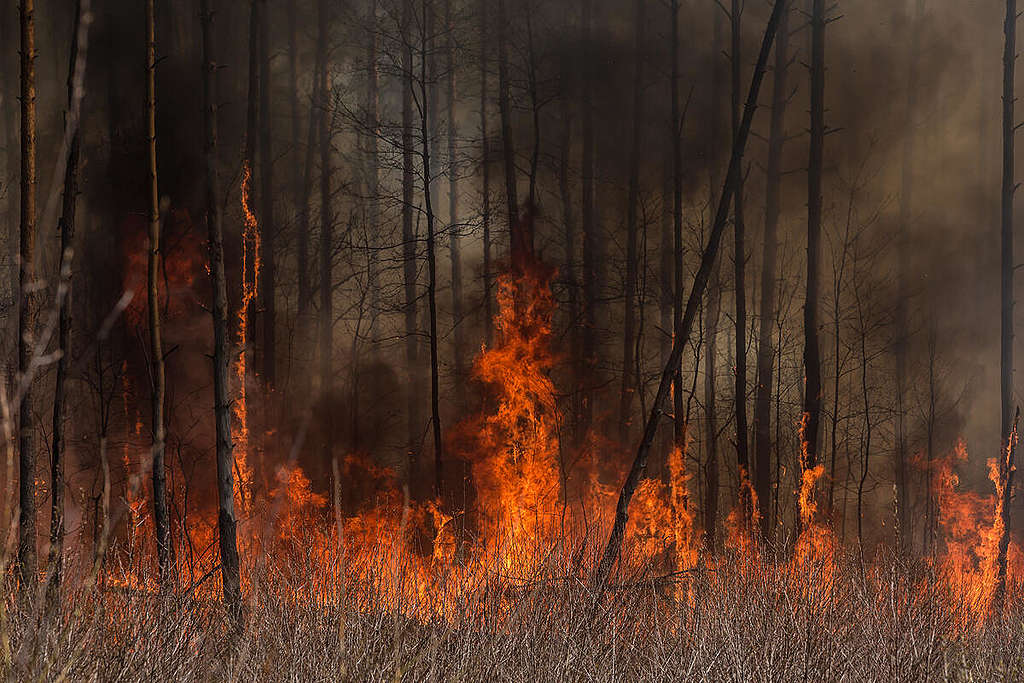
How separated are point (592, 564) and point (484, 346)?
310 centimetres

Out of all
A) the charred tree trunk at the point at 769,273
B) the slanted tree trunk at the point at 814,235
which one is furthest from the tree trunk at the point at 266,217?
the slanted tree trunk at the point at 814,235

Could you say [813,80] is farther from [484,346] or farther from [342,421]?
[342,421]

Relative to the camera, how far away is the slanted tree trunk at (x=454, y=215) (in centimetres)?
755

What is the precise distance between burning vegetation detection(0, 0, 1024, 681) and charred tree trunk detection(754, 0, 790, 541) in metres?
0.02

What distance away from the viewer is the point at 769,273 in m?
7.70

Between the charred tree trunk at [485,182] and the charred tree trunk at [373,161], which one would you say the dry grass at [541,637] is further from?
the charred tree trunk at [373,161]

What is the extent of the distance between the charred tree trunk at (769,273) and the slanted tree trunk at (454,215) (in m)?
2.52

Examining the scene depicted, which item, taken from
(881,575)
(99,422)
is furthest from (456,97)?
(881,575)

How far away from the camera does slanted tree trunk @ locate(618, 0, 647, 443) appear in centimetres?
768

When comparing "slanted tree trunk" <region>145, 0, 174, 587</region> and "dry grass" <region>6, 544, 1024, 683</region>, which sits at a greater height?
"slanted tree trunk" <region>145, 0, 174, 587</region>

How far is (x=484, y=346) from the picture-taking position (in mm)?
7660

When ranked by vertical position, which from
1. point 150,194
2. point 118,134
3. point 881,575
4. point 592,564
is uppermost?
point 118,134

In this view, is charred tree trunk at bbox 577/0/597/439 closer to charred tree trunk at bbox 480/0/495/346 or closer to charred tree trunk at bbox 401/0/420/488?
charred tree trunk at bbox 480/0/495/346

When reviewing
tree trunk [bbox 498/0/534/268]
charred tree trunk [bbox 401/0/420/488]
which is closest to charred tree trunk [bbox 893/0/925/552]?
tree trunk [bbox 498/0/534/268]
